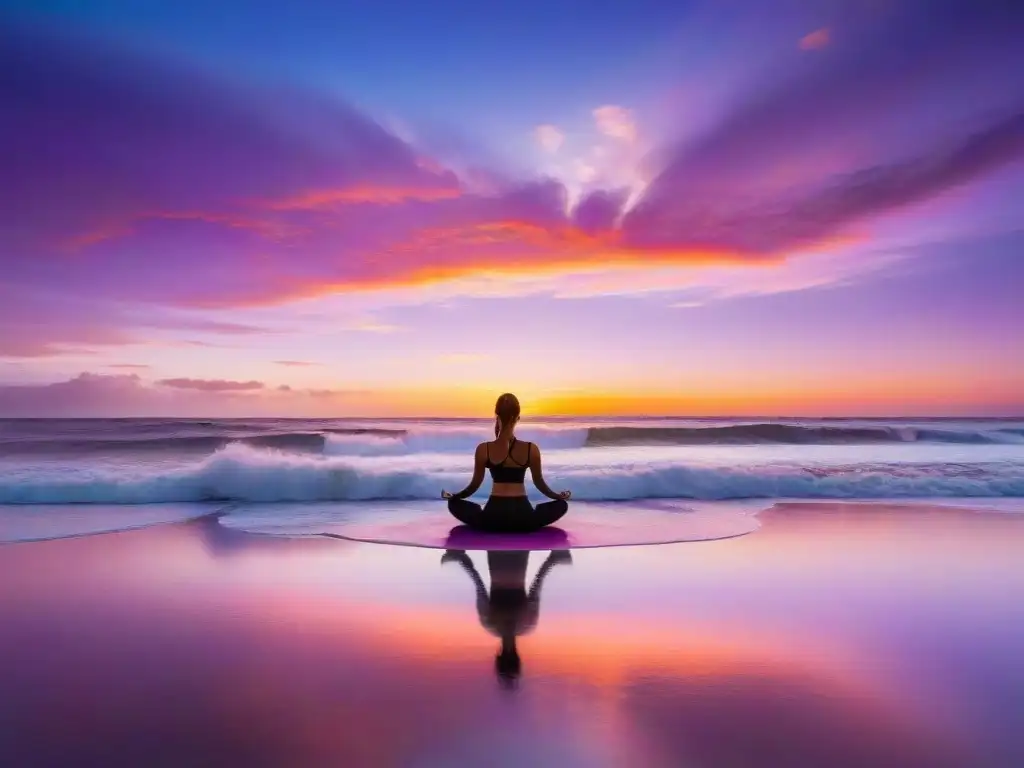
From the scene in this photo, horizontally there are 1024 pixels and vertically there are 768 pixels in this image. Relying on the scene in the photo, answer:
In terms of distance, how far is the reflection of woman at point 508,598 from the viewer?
4.11 metres

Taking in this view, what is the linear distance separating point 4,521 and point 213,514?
98.1 inches

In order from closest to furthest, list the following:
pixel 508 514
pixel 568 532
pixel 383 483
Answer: pixel 508 514 → pixel 568 532 → pixel 383 483

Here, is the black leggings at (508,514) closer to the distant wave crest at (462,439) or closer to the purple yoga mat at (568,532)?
the purple yoga mat at (568,532)

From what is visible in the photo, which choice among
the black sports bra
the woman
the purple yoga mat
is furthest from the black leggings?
the black sports bra

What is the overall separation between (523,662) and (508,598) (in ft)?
4.78

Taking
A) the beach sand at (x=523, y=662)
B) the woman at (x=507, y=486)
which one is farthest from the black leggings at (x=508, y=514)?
the beach sand at (x=523, y=662)

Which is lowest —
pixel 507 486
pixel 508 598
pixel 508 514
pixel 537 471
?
pixel 508 598

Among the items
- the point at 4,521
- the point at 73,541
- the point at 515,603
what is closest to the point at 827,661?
the point at 515,603

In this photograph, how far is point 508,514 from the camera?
26.7 ft

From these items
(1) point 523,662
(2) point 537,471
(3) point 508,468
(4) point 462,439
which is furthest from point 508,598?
(4) point 462,439

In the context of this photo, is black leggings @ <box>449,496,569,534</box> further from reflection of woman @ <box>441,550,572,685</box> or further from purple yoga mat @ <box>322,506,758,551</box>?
reflection of woman @ <box>441,550,572,685</box>

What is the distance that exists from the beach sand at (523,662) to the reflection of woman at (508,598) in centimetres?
8

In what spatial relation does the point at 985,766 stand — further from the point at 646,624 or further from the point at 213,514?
the point at 213,514

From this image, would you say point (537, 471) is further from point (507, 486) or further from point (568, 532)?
point (568, 532)
